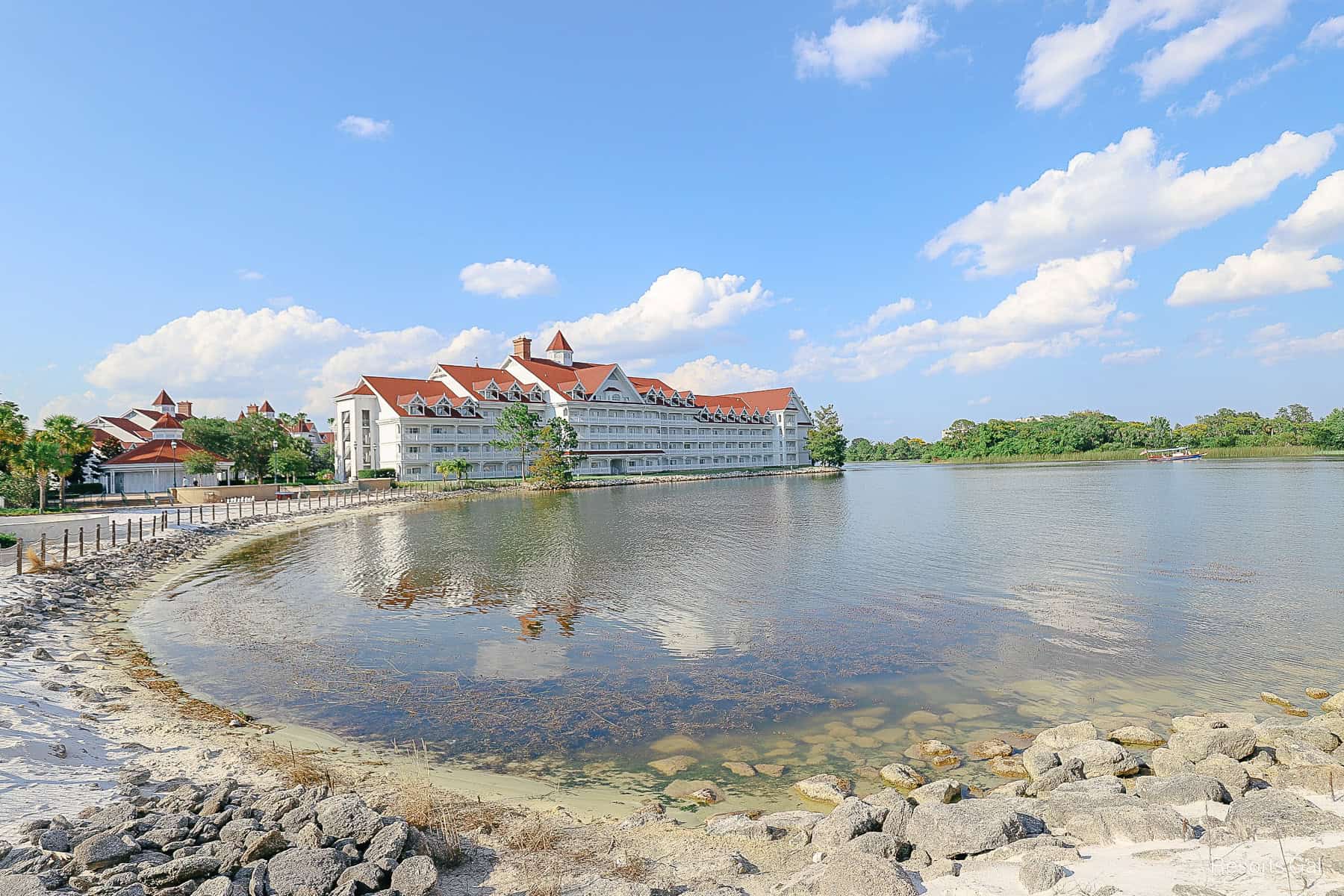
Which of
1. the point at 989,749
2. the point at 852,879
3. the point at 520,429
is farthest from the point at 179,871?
the point at 520,429

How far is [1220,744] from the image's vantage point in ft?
28.2

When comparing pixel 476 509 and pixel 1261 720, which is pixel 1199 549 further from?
pixel 476 509

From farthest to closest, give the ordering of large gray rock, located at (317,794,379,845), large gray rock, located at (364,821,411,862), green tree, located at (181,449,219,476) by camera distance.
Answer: green tree, located at (181,449,219,476), large gray rock, located at (317,794,379,845), large gray rock, located at (364,821,411,862)

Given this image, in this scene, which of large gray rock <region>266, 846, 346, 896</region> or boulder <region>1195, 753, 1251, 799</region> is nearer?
large gray rock <region>266, 846, 346, 896</region>

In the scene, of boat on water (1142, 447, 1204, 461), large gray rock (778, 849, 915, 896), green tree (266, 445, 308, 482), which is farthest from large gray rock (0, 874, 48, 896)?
boat on water (1142, 447, 1204, 461)

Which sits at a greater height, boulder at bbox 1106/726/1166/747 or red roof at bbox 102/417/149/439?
red roof at bbox 102/417/149/439

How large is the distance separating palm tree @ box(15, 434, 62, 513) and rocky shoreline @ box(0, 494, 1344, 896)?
42.3 m

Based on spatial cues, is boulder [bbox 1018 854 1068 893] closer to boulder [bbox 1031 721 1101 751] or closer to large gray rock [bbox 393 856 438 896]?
boulder [bbox 1031 721 1101 751]

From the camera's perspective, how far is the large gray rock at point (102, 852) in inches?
232

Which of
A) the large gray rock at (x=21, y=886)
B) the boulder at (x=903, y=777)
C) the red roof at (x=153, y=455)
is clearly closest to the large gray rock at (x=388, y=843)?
the large gray rock at (x=21, y=886)

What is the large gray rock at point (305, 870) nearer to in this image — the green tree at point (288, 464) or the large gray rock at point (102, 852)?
the large gray rock at point (102, 852)

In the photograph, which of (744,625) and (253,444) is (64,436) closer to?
(253,444)

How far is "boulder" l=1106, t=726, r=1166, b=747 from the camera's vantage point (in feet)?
32.1

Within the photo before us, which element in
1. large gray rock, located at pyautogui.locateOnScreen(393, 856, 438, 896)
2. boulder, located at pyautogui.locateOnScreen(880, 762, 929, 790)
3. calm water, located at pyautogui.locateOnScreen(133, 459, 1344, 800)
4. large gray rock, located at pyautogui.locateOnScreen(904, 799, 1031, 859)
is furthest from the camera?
calm water, located at pyautogui.locateOnScreen(133, 459, 1344, 800)
